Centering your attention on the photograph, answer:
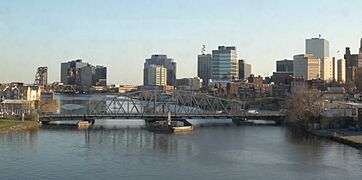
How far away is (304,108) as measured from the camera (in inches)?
1547

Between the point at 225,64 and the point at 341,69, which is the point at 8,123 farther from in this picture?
the point at 341,69

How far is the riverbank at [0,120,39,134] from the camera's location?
35.1 m

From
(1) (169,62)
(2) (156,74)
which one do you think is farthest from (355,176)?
(1) (169,62)

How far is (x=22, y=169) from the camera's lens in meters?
21.1

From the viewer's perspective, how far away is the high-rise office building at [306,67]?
111238mm

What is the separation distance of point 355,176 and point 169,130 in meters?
18.8

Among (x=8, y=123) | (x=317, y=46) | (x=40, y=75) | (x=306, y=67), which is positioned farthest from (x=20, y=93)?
(x=317, y=46)

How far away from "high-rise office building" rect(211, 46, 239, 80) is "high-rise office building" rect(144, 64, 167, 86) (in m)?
A: 34.2

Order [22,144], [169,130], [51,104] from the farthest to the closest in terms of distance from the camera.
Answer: [51,104] → [169,130] → [22,144]

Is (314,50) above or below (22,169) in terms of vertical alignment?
above

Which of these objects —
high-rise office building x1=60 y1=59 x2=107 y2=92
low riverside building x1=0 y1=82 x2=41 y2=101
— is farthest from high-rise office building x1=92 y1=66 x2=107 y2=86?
low riverside building x1=0 y1=82 x2=41 y2=101

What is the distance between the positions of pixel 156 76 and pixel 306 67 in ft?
185

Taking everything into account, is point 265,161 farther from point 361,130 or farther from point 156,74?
point 156,74

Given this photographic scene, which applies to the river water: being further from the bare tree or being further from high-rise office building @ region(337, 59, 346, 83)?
high-rise office building @ region(337, 59, 346, 83)
